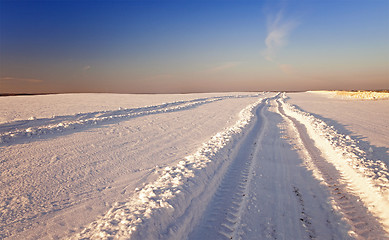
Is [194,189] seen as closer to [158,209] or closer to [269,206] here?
[158,209]

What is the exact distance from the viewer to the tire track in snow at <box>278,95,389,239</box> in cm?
346

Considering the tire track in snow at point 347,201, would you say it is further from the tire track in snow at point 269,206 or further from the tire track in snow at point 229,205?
the tire track in snow at point 229,205

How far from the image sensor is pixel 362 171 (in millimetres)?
5430

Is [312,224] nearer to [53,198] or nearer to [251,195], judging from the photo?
[251,195]

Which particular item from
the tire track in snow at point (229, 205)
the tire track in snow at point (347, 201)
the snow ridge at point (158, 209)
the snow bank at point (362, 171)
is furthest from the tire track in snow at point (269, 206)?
the snow bank at point (362, 171)

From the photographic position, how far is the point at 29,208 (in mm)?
4137

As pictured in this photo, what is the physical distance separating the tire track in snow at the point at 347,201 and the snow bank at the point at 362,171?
12cm

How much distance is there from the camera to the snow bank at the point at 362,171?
4.14 meters

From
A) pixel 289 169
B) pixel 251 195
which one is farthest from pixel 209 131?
pixel 251 195

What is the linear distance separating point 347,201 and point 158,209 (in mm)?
4275

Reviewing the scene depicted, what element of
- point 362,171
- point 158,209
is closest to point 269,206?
point 158,209

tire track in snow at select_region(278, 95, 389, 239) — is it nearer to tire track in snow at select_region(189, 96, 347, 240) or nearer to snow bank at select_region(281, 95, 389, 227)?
snow bank at select_region(281, 95, 389, 227)

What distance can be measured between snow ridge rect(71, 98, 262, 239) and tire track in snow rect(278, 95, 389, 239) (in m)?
3.03

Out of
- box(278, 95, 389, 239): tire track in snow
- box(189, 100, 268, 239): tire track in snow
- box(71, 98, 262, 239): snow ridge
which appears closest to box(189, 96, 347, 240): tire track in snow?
box(189, 100, 268, 239): tire track in snow
